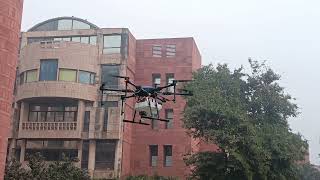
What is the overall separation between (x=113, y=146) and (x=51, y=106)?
5.95 metres

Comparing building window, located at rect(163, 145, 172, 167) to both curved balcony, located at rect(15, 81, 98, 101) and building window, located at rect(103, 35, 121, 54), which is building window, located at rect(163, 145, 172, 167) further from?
building window, located at rect(103, 35, 121, 54)

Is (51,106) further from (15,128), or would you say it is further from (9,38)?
(9,38)

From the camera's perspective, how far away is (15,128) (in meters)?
36.8

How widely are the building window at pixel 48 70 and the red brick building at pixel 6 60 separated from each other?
21548 mm

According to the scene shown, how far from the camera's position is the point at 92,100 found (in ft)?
119

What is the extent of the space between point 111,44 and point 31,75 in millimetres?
6459

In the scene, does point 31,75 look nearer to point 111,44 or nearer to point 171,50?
point 111,44

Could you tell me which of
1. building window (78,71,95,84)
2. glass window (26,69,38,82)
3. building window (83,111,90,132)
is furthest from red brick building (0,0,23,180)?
glass window (26,69,38,82)

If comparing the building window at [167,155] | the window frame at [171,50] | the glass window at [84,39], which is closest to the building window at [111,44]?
the glass window at [84,39]

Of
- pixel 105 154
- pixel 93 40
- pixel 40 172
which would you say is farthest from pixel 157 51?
pixel 40 172

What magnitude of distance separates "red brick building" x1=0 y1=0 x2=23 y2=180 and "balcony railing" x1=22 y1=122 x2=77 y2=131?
2153 cm

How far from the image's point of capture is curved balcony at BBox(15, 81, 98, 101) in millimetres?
35094

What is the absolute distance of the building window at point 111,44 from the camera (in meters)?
37.5

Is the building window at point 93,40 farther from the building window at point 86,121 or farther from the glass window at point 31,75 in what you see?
the building window at point 86,121
